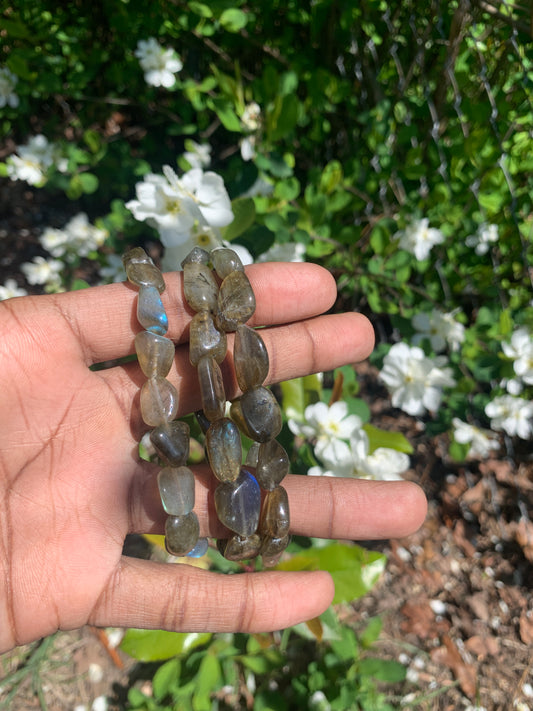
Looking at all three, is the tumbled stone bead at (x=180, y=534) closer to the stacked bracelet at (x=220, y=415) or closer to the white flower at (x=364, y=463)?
the stacked bracelet at (x=220, y=415)

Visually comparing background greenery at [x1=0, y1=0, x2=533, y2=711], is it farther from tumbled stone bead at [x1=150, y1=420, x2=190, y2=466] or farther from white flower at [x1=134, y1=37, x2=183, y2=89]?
tumbled stone bead at [x1=150, y1=420, x2=190, y2=466]

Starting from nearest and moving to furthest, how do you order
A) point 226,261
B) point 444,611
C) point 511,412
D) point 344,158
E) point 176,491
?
point 176,491, point 226,261, point 511,412, point 444,611, point 344,158

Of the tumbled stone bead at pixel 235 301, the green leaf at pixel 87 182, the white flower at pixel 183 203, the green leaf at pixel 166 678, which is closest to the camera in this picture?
the tumbled stone bead at pixel 235 301

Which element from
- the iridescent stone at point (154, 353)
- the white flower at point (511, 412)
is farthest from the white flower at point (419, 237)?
the iridescent stone at point (154, 353)

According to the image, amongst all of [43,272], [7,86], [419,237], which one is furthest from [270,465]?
[7,86]

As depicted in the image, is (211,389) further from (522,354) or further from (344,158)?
(344,158)

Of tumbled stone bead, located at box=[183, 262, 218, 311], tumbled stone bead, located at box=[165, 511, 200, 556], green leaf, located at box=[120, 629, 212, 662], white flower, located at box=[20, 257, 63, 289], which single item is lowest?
green leaf, located at box=[120, 629, 212, 662]

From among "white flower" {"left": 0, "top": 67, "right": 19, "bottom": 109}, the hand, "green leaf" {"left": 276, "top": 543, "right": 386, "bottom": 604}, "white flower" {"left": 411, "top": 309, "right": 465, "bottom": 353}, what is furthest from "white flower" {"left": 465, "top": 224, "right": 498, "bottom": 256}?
"white flower" {"left": 0, "top": 67, "right": 19, "bottom": 109}
